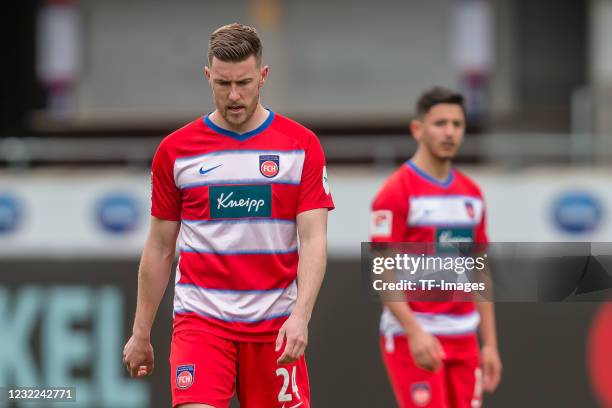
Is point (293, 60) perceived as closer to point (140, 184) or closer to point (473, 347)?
point (140, 184)

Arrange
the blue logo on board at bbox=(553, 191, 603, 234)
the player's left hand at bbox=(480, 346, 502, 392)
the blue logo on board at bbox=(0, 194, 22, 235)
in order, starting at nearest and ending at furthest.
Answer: the player's left hand at bbox=(480, 346, 502, 392) → the blue logo on board at bbox=(553, 191, 603, 234) → the blue logo on board at bbox=(0, 194, 22, 235)

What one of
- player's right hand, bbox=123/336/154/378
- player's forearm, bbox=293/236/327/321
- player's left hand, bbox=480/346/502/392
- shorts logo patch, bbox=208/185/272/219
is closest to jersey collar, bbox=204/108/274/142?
shorts logo patch, bbox=208/185/272/219

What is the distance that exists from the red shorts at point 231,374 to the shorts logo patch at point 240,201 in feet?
1.78

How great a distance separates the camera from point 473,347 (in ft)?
22.4

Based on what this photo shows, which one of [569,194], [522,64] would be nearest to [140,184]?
[569,194]

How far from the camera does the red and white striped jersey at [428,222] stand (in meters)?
6.71

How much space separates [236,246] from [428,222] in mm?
1730

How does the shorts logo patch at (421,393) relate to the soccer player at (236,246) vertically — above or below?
below

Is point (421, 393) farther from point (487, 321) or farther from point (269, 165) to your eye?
point (269, 165)

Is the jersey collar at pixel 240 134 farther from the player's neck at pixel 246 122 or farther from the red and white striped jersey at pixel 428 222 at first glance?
the red and white striped jersey at pixel 428 222

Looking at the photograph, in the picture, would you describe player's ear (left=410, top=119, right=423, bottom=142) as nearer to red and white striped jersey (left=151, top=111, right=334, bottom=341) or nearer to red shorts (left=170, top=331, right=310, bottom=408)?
red and white striped jersey (left=151, top=111, right=334, bottom=341)

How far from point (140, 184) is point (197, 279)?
8.41m

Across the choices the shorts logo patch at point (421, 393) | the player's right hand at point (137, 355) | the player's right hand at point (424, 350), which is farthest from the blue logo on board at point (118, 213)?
the player's right hand at point (137, 355)

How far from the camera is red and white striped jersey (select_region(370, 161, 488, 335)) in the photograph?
6.71 metres
